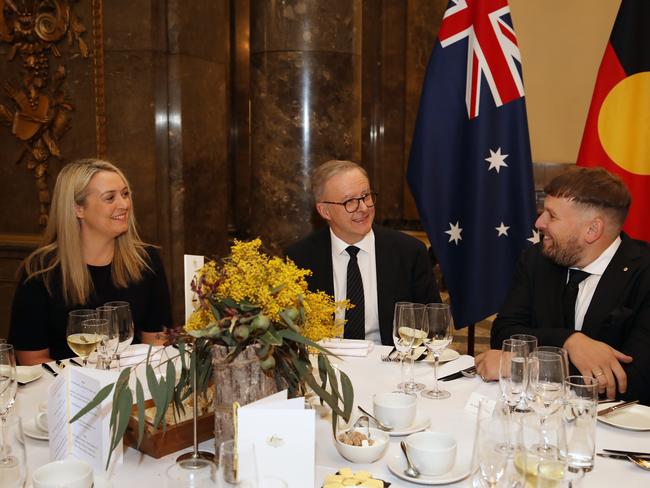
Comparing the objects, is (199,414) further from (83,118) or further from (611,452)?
(83,118)

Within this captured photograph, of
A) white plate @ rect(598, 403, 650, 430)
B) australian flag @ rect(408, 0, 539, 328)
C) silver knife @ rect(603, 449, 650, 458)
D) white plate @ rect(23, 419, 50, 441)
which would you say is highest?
australian flag @ rect(408, 0, 539, 328)

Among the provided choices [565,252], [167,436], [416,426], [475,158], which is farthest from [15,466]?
[475,158]

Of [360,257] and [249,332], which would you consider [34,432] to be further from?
[360,257]

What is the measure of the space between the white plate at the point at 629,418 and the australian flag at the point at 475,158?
6.02ft

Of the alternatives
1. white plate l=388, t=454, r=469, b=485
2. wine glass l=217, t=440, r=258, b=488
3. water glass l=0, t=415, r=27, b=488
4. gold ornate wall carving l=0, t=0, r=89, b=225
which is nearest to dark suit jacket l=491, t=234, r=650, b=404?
white plate l=388, t=454, r=469, b=485

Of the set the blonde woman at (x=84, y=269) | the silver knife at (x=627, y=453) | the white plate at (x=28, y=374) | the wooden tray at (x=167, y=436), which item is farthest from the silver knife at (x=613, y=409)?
the blonde woman at (x=84, y=269)

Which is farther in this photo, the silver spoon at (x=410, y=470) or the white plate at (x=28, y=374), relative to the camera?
the white plate at (x=28, y=374)

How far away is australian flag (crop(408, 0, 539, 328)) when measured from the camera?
148 inches

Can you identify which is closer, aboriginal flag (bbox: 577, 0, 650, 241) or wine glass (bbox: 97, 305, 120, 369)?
wine glass (bbox: 97, 305, 120, 369)

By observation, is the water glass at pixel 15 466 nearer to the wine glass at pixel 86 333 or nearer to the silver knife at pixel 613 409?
the wine glass at pixel 86 333

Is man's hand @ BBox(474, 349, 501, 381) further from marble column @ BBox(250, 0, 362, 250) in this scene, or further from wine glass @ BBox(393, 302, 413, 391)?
marble column @ BBox(250, 0, 362, 250)

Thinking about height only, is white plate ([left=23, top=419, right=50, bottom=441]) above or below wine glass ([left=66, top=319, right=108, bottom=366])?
below

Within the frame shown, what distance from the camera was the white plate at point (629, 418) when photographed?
1.82m

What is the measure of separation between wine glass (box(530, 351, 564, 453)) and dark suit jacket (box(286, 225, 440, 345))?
1332mm
